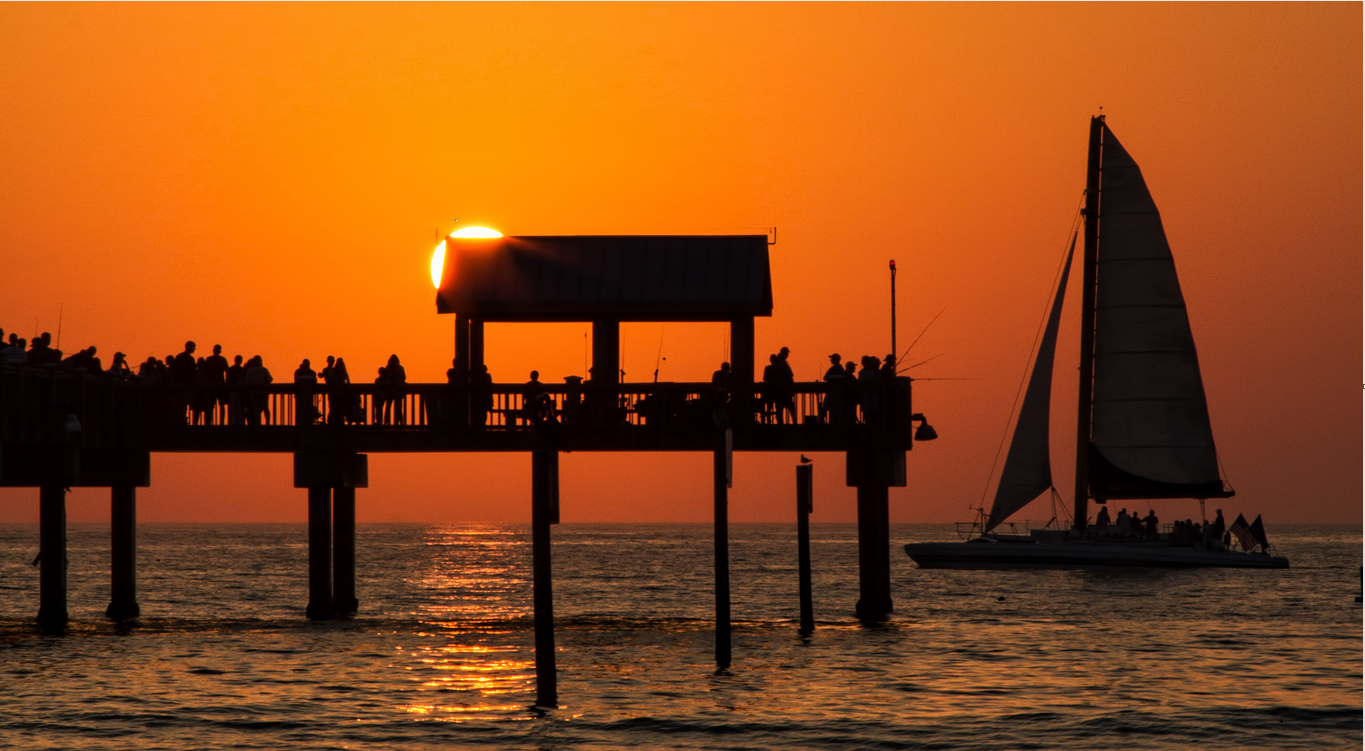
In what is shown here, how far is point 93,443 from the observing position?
3222cm

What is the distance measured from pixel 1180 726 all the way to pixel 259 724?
45.5 feet

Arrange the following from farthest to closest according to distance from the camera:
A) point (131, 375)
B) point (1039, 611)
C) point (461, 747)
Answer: point (1039, 611) < point (131, 375) < point (461, 747)

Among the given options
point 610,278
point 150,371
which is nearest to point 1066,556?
point 610,278

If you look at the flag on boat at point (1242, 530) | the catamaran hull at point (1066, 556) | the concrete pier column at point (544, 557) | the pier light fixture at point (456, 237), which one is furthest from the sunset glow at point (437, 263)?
the flag on boat at point (1242, 530)

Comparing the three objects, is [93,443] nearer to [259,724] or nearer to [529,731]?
[259,724]

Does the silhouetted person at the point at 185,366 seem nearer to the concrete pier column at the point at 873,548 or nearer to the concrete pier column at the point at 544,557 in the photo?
the concrete pier column at the point at 544,557

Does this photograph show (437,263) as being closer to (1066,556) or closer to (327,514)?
(327,514)

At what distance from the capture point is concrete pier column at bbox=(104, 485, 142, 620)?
1471 inches

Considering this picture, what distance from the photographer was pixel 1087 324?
6262cm

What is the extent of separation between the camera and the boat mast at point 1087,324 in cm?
6253

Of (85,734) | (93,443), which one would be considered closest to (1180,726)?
(85,734)

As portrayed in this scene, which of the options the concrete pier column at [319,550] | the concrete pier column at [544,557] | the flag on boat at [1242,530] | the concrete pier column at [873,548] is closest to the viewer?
the concrete pier column at [544,557]

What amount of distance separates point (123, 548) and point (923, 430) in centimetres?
1750

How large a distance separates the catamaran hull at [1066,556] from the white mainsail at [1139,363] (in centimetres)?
297
